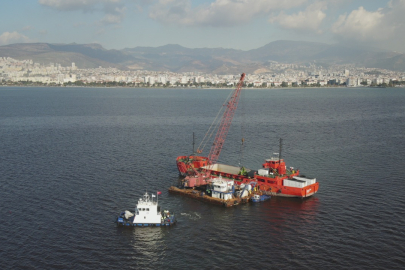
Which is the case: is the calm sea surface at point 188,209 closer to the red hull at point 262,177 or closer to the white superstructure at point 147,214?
the white superstructure at point 147,214

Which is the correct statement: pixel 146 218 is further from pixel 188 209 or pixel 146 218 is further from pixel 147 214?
pixel 188 209

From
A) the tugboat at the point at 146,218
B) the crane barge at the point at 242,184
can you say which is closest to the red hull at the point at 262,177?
the crane barge at the point at 242,184

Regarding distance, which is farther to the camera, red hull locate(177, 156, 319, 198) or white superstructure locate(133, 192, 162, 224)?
red hull locate(177, 156, 319, 198)

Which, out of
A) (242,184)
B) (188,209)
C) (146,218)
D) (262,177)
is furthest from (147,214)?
(262,177)

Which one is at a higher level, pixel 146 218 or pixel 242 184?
pixel 242 184

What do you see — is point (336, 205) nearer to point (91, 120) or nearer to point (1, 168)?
point (1, 168)

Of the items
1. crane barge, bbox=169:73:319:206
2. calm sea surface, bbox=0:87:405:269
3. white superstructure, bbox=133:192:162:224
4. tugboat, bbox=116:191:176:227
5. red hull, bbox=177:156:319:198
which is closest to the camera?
calm sea surface, bbox=0:87:405:269

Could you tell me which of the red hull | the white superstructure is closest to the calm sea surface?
the white superstructure

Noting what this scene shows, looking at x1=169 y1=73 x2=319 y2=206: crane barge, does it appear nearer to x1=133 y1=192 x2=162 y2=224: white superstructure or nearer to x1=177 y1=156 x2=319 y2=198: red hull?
x1=177 y1=156 x2=319 y2=198: red hull

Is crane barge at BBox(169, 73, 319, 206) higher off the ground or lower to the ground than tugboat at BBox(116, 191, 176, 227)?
higher

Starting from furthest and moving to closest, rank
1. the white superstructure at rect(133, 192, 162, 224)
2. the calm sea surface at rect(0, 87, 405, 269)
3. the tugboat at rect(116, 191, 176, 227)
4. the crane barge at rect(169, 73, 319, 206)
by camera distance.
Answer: the crane barge at rect(169, 73, 319, 206)
the white superstructure at rect(133, 192, 162, 224)
the tugboat at rect(116, 191, 176, 227)
the calm sea surface at rect(0, 87, 405, 269)

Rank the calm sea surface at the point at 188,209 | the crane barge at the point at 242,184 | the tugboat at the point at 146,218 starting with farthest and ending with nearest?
the crane barge at the point at 242,184 < the tugboat at the point at 146,218 < the calm sea surface at the point at 188,209
